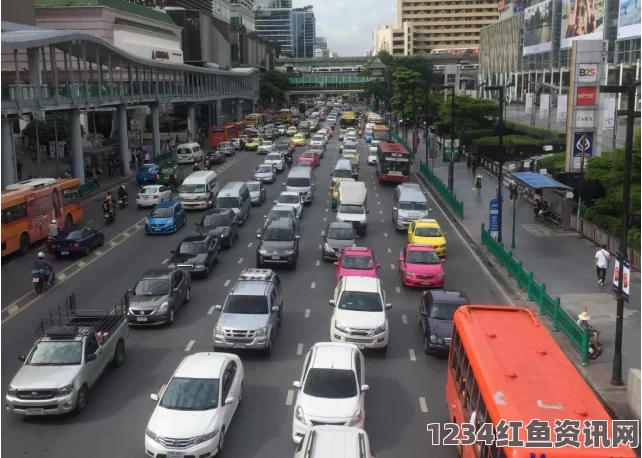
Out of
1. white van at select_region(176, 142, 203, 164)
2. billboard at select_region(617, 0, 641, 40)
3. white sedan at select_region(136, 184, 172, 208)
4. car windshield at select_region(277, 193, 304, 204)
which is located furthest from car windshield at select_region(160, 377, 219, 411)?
billboard at select_region(617, 0, 641, 40)

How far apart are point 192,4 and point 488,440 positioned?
13120cm

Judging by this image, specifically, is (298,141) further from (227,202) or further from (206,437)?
(206,437)

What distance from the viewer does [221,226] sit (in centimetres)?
3167

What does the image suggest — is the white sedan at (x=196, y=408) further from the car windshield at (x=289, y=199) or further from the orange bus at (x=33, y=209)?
the car windshield at (x=289, y=199)

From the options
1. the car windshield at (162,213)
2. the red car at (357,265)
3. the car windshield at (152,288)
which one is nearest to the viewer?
the car windshield at (152,288)

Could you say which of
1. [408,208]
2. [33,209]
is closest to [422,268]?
[408,208]

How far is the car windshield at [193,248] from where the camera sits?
2694 centimetres

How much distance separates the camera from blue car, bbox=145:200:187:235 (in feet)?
113

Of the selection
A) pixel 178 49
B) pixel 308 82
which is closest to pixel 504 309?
pixel 178 49

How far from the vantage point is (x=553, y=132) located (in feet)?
204

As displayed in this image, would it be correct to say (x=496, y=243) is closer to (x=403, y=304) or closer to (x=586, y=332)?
(x=403, y=304)

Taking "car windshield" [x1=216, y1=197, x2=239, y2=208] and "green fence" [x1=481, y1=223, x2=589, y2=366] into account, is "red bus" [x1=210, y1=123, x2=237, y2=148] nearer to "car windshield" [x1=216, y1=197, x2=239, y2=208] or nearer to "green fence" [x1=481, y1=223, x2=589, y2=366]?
"car windshield" [x1=216, y1=197, x2=239, y2=208]

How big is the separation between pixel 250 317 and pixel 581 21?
80561 mm

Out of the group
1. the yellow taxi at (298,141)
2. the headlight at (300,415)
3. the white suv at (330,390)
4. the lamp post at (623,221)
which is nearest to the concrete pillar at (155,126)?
the yellow taxi at (298,141)
